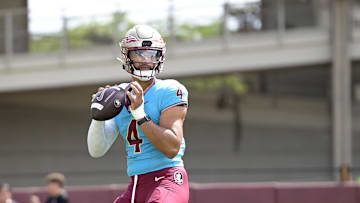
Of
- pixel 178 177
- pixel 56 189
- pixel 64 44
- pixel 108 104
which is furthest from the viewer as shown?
pixel 64 44

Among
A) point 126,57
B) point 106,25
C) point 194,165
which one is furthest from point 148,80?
point 194,165

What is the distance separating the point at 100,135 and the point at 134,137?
0.29 metres

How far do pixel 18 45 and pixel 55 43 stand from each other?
103 cm

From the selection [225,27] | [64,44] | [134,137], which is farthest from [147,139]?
[64,44]

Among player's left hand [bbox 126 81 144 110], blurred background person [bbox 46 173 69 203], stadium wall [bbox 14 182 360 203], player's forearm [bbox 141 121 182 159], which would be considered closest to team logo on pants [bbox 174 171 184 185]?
player's forearm [bbox 141 121 182 159]

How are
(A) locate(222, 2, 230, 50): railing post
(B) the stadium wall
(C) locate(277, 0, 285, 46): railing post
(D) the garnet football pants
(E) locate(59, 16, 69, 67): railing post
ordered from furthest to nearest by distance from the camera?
(E) locate(59, 16, 69, 67): railing post, (C) locate(277, 0, 285, 46): railing post, (A) locate(222, 2, 230, 50): railing post, (B) the stadium wall, (D) the garnet football pants

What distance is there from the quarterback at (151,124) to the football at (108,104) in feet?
0.23

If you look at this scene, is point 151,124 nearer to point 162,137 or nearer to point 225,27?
point 162,137

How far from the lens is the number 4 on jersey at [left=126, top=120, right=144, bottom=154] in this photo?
4.80 metres

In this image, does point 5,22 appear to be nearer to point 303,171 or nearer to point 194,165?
point 194,165

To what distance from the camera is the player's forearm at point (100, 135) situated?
4.98 meters

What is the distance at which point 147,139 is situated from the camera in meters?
4.77

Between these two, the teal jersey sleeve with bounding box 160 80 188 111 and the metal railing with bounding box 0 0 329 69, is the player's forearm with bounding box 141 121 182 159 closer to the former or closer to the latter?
the teal jersey sleeve with bounding box 160 80 188 111

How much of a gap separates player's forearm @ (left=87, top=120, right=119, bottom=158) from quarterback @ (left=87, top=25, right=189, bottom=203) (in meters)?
0.01
